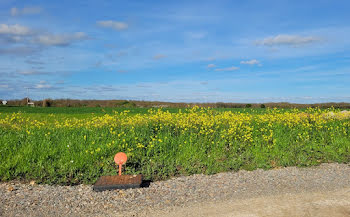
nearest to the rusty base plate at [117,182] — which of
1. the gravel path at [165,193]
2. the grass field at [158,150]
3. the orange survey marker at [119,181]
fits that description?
the orange survey marker at [119,181]

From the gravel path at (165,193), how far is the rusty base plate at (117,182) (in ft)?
0.41

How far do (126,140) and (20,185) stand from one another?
2.88 metres

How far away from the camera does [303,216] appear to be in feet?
15.3

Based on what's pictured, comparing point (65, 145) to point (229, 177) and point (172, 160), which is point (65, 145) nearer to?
point (172, 160)

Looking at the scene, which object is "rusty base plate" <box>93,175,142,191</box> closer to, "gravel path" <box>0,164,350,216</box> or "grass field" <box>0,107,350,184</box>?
"gravel path" <box>0,164,350,216</box>

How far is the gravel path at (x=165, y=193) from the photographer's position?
16.8 ft

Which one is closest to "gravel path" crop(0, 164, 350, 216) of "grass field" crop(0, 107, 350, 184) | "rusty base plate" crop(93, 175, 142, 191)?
"rusty base plate" crop(93, 175, 142, 191)

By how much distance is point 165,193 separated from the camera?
582cm

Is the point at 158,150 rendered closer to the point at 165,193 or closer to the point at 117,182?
the point at 117,182

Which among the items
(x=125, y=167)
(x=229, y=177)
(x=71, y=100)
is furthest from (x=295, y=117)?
(x=71, y=100)

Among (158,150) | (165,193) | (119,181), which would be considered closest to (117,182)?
(119,181)

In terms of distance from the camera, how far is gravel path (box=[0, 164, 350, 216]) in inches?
201

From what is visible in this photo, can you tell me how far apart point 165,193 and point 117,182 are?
100 cm

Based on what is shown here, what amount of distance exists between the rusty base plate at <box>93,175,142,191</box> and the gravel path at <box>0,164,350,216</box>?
0.41 feet
